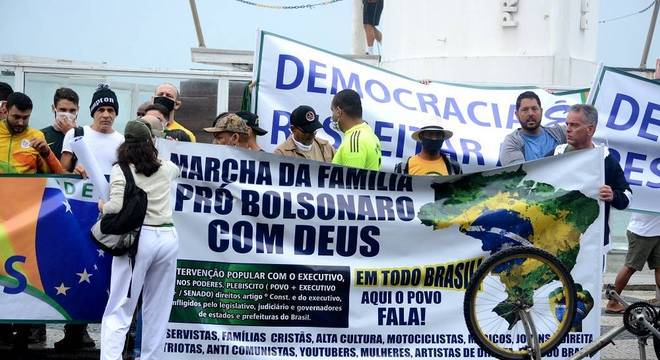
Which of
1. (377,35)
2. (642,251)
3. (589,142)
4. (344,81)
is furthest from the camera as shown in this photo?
(377,35)

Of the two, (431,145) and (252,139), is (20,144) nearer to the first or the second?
(252,139)

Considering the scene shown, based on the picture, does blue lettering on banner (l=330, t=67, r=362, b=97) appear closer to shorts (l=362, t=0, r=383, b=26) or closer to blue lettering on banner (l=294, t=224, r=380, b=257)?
blue lettering on banner (l=294, t=224, r=380, b=257)

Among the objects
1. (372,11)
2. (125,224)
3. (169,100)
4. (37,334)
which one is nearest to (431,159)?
(169,100)

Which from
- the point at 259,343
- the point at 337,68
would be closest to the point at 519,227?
the point at 259,343

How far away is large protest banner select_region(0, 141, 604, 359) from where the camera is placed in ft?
28.0

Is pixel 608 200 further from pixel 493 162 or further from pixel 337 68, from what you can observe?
pixel 337 68

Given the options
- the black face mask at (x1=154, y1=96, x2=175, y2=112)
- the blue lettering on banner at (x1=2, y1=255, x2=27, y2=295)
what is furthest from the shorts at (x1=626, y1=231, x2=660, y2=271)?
the blue lettering on banner at (x1=2, y1=255, x2=27, y2=295)

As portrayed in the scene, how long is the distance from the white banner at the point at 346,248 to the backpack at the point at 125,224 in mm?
696

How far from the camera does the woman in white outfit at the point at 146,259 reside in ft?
25.8

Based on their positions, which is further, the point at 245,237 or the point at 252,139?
the point at 252,139

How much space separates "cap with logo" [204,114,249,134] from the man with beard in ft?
6.76

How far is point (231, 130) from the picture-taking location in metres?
9.25

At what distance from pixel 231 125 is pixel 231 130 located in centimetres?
4

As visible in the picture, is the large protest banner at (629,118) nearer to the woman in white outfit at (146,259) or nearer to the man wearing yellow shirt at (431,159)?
the man wearing yellow shirt at (431,159)
